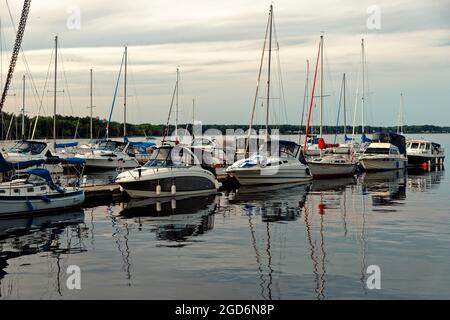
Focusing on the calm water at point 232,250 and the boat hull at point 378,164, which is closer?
the calm water at point 232,250

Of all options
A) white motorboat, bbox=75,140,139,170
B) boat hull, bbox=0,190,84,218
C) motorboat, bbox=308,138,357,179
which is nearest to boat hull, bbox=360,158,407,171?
motorboat, bbox=308,138,357,179

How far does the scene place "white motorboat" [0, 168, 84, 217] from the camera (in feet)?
87.0

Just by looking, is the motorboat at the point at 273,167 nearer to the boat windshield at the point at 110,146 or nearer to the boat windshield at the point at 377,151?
the boat windshield at the point at 377,151

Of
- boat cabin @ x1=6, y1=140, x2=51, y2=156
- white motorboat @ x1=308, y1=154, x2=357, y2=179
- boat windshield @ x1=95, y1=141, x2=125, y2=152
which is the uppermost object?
boat cabin @ x1=6, y1=140, x2=51, y2=156

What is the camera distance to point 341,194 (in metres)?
40.0

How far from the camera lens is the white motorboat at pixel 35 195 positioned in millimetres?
26531

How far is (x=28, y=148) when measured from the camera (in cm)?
Result: 4500

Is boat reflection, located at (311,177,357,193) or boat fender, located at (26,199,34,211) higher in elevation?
boat fender, located at (26,199,34,211)

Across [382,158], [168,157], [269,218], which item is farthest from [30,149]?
[382,158]

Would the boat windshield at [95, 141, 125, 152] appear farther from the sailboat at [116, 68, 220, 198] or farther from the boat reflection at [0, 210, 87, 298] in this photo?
the boat reflection at [0, 210, 87, 298]

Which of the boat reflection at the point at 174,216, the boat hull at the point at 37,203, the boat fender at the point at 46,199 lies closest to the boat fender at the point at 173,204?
the boat reflection at the point at 174,216

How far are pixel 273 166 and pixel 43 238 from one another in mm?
22432

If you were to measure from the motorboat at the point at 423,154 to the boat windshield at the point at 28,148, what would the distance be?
40.6m

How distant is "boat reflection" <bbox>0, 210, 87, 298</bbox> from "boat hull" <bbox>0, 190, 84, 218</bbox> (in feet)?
1.14
